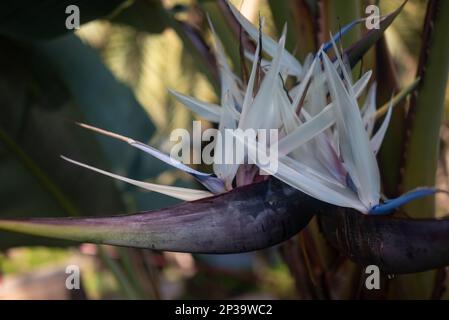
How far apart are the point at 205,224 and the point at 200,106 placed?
18cm

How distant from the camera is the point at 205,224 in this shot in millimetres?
417

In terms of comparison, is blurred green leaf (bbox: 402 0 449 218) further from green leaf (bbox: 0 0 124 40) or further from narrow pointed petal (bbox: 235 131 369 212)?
green leaf (bbox: 0 0 124 40)

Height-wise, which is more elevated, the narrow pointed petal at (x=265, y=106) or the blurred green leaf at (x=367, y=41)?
the blurred green leaf at (x=367, y=41)

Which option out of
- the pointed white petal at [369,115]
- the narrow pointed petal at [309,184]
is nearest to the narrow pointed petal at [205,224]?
the narrow pointed petal at [309,184]

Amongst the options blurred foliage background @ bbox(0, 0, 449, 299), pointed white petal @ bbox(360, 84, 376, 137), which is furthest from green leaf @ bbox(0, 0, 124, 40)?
pointed white petal @ bbox(360, 84, 376, 137)

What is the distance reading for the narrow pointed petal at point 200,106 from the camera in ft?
1.83

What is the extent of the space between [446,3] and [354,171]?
28cm

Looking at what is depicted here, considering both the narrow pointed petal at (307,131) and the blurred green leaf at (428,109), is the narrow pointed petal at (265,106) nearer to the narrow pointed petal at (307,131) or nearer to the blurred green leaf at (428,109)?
the narrow pointed petal at (307,131)

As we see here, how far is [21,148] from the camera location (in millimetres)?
949

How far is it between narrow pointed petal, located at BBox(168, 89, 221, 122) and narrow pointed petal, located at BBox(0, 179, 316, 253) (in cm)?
13

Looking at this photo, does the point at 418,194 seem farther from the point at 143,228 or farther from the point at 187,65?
the point at 187,65

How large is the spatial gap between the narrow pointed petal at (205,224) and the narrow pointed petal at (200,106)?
0.44ft

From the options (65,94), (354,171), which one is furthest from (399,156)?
(65,94)

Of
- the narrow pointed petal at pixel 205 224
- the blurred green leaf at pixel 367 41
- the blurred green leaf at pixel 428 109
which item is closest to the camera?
the narrow pointed petal at pixel 205 224
